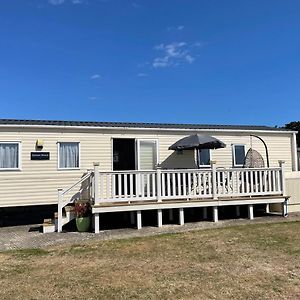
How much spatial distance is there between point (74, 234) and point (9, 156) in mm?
3359

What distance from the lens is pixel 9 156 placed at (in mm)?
10445

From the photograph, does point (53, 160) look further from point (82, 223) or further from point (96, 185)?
point (82, 223)

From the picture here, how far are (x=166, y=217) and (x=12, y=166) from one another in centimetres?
498

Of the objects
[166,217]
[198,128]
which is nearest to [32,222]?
[166,217]

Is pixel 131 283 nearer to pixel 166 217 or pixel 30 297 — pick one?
pixel 30 297

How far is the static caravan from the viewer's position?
969 cm

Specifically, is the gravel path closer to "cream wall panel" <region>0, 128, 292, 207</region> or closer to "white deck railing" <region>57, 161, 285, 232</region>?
"white deck railing" <region>57, 161, 285, 232</region>

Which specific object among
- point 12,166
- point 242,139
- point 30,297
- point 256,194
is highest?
point 242,139

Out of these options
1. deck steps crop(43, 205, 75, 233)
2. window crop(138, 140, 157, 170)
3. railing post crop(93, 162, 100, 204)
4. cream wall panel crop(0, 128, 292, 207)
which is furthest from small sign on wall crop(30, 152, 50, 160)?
window crop(138, 140, 157, 170)

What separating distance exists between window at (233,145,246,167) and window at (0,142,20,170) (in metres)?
7.56

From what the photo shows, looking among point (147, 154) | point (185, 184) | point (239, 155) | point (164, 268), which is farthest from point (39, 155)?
point (239, 155)

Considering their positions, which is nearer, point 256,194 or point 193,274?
point 193,274

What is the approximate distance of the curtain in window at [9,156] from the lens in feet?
34.0

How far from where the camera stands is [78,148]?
440 inches
